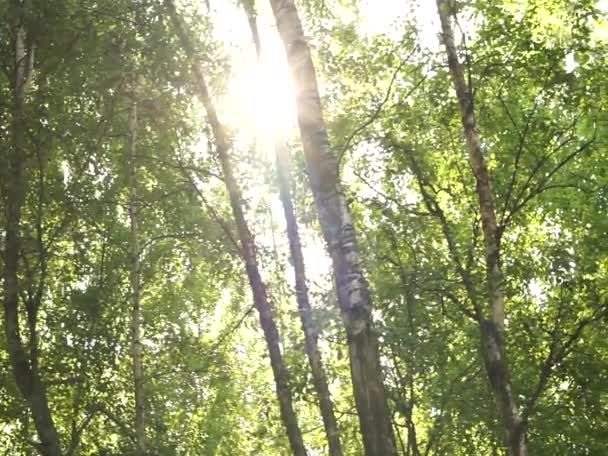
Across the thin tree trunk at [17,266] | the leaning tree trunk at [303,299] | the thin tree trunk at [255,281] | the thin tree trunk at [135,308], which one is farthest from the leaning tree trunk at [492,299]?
the thin tree trunk at [135,308]

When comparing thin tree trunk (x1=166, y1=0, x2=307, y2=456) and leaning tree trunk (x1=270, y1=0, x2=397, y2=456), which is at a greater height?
thin tree trunk (x1=166, y1=0, x2=307, y2=456)

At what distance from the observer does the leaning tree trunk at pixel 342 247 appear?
4715mm

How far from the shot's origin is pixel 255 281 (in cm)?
1162

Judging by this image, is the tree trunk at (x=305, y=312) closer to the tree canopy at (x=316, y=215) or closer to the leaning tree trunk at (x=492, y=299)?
the tree canopy at (x=316, y=215)

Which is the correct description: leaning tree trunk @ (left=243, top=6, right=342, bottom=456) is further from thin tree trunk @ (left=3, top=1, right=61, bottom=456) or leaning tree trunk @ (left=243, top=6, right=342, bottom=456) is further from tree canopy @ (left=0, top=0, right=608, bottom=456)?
thin tree trunk @ (left=3, top=1, right=61, bottom=456)

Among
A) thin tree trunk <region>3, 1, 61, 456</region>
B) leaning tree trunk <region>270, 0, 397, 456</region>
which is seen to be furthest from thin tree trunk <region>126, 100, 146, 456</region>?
leaning tree trunk <region>270, 0, 397, 456</region>

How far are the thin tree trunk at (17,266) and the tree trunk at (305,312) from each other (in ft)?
11.3

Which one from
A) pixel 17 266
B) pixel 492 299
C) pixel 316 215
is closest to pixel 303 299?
pixel 316 215

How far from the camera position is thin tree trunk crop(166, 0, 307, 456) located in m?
10.8

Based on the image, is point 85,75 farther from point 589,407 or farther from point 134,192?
point 589,407

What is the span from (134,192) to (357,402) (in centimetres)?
1004

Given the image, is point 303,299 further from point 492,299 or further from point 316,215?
point 492,299

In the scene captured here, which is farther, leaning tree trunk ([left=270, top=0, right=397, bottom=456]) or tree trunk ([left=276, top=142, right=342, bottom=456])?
tree trunk ([left=276, top=142, right=342, bottom=456])

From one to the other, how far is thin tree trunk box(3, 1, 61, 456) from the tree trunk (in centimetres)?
345
